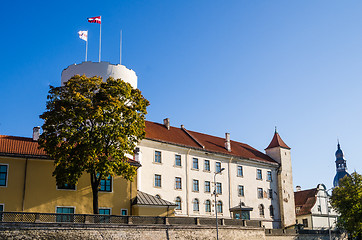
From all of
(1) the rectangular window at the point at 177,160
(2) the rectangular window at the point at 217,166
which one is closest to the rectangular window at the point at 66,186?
(1) the rectangular window at the point at 177,160

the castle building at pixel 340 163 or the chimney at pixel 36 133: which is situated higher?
the castle building at pixel 340 163

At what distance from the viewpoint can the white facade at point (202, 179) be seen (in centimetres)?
4819

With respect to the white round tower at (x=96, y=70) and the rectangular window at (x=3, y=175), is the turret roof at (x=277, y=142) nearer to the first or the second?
the white round tower at (x=96, y=70)

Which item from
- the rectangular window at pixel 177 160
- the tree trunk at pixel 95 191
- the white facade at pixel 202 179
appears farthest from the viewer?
the rectangular window at pixel 177 160

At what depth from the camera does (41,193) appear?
3469 cm

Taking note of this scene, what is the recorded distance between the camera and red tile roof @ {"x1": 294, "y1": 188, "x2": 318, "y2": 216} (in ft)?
218

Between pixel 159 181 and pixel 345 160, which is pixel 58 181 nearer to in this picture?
pixel 159 181

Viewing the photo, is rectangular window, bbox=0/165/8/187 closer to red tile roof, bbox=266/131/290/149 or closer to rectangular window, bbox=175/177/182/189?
rectangular window, bbox=175/177/182/189

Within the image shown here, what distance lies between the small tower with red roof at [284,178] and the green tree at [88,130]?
34.2 metres

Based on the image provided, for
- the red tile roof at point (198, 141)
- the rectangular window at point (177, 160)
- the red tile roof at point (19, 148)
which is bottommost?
the red tile roof at point (19, 148)

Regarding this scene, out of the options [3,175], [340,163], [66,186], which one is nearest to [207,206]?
[66,186]

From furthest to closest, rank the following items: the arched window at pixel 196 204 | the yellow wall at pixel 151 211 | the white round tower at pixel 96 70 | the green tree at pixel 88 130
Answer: the arched window at pixel 196 204 → the white round tower at pixel 96 70 → the yellow wall at pixel 151 211 → the green tree at pixel 88 130

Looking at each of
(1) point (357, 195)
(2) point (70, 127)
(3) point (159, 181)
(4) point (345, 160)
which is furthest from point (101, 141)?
(4) point (345, 160)

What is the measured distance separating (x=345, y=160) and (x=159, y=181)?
121 meters
